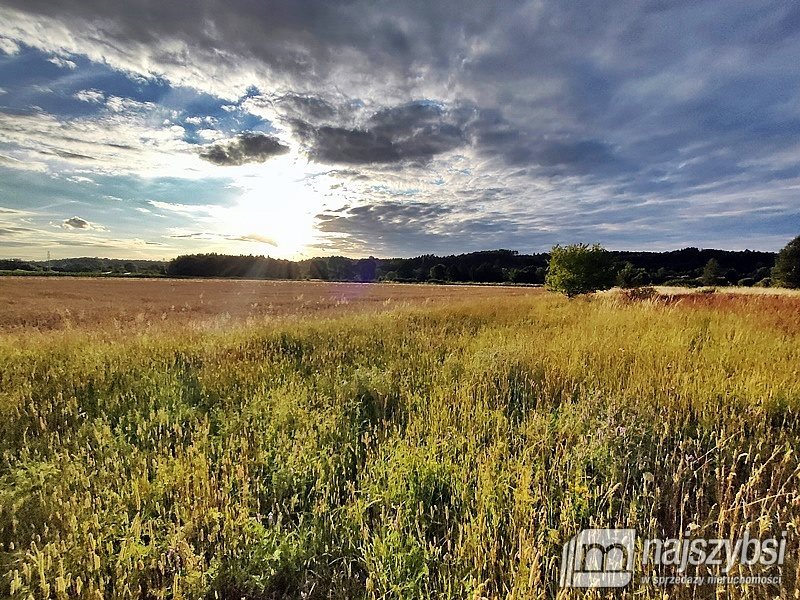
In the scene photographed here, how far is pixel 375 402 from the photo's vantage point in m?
5.07

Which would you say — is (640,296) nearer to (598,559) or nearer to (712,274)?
(598,559)

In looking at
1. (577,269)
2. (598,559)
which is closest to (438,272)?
(577,269)

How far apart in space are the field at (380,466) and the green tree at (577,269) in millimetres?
25123

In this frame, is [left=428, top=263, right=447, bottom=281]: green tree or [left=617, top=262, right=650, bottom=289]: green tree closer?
[left=617, top=262, right=650, bottom=289]: green tree

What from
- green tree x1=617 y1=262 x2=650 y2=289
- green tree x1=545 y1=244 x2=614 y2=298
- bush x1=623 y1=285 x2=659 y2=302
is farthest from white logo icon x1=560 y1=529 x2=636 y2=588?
green tree x1=617 y1=262 x2=650 y2=289

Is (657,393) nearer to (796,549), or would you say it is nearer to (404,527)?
(796,549)

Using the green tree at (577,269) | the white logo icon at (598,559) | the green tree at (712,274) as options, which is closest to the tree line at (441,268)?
the green tree at (712,274)

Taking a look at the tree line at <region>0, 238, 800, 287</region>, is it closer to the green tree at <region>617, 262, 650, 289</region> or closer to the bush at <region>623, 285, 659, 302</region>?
the green tree at <region>617, 262, 650, 289</region>

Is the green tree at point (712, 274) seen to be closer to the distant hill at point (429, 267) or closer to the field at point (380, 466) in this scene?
the distant hill at point (429, 267)

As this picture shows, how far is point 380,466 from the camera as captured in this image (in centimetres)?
335

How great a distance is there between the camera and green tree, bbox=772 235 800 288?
212ft

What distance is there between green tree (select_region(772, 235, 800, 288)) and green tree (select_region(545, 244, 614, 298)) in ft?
194

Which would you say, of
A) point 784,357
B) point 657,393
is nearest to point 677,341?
point 784,357

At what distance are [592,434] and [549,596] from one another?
1.76 metres
